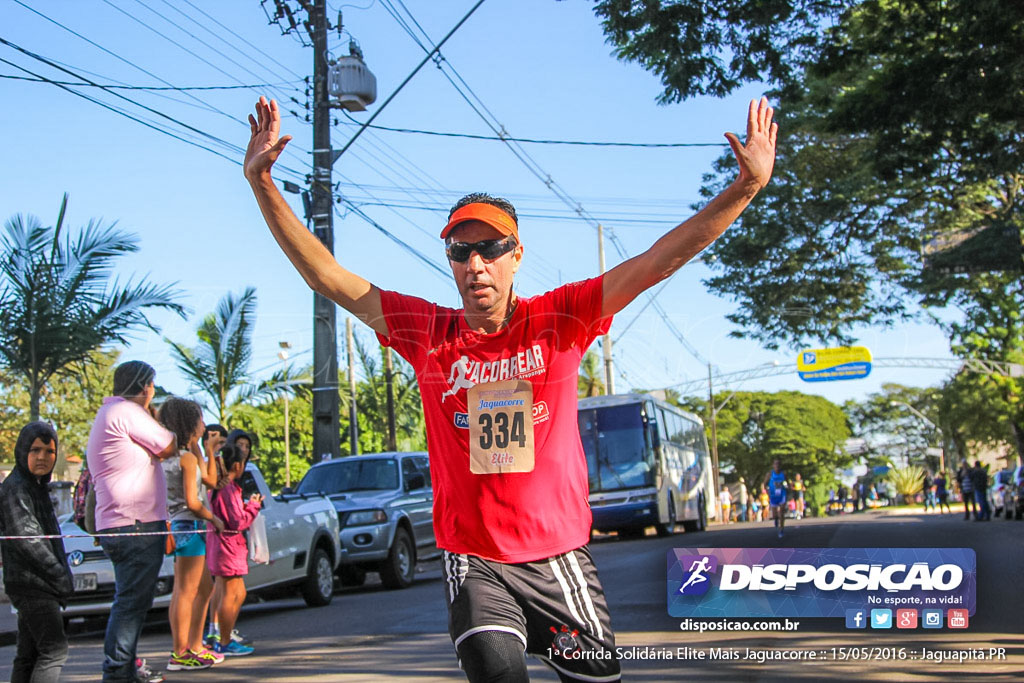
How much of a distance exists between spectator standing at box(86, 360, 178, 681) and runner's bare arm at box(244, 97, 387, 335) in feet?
11.7

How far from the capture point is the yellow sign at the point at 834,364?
22.9m

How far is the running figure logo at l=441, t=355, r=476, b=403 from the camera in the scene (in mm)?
3010

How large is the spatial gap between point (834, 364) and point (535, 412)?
22895mm

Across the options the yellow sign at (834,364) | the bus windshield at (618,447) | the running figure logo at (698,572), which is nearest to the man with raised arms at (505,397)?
the running figure logo at (698,572)

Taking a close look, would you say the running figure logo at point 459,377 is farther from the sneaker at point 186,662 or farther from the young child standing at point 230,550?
the young child standing at point 230,550

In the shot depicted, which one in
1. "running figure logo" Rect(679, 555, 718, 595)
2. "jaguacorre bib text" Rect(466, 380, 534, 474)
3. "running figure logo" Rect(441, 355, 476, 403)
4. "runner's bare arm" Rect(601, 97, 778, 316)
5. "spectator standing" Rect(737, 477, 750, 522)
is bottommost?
"spectator standing" Rect(737, 477, 750, 522)

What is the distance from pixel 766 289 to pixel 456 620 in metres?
18.7

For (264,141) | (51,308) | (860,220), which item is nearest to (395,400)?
(860,220)

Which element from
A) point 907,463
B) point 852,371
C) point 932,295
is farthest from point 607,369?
point 907,463

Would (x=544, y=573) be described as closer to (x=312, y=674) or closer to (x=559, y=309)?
(x=559, y=309)

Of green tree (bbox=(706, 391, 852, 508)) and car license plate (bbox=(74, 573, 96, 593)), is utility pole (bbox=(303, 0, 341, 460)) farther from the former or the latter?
green tree (bbox=(706, 391, 852, 508))

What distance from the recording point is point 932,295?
866 inches

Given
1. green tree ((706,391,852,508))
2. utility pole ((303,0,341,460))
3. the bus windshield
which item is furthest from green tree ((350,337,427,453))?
green tree ((706,391,852,508))

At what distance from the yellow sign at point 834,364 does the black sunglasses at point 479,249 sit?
19996 millimetres
